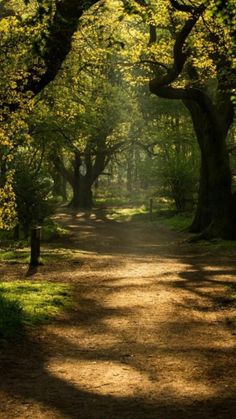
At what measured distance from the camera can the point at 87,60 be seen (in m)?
20.5

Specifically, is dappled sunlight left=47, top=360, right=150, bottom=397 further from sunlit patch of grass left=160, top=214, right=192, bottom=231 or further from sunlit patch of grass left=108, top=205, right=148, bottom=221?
sunlit patch of grass left=108, top=205, right=148, bottom=221

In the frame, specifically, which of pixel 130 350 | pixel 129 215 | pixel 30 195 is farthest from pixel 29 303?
pixel 129 215

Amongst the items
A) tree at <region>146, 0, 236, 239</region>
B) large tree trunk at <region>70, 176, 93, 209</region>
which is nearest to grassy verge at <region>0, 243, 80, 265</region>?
tree at <region>146, 0, 236, 239</region>

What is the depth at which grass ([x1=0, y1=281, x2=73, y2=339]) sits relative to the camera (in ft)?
27.6

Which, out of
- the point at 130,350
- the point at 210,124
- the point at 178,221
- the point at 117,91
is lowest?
the point at 130,350

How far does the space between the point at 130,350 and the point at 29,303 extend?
2941 mm

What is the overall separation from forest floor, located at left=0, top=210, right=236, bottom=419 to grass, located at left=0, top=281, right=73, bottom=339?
27 centimetres

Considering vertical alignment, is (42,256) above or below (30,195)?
below

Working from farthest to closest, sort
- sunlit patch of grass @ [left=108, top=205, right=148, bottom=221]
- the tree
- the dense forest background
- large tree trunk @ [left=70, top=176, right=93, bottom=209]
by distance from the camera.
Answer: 1. large tree trunk @ [left=70, top=176, right=93, bottom=209]
2. sunlit patch of grass @ [left=108, top=205, right=148, bottom=221]
3. the tree
4. the dense forest background

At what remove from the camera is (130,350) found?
25.6 ft

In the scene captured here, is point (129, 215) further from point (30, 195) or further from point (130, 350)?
point (130, 350)

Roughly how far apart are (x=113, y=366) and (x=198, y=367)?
3.53 ft

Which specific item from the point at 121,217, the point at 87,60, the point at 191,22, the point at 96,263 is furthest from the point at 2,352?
the point at 121,217

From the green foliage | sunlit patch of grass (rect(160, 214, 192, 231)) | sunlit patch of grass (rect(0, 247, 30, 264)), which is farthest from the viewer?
sunlit patch of grass (rect(160, 214, 192, 231))
